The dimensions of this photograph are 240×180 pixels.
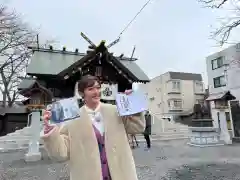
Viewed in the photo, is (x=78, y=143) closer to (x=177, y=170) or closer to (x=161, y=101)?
(x=177, y=170)

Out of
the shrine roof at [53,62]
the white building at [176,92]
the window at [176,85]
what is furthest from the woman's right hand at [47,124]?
the window at [176,85]

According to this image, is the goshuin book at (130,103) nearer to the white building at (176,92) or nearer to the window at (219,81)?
the window at (219,81)

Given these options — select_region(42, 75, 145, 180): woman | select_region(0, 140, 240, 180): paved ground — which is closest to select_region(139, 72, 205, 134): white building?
select_region(0, 140, 240, 180): paved ground

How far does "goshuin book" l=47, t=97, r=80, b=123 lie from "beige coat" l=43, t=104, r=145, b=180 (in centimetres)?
11

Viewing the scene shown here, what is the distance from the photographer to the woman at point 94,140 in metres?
1.66

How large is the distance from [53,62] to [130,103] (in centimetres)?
1498

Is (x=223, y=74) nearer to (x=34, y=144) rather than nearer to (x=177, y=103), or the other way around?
(x=177, y=103)

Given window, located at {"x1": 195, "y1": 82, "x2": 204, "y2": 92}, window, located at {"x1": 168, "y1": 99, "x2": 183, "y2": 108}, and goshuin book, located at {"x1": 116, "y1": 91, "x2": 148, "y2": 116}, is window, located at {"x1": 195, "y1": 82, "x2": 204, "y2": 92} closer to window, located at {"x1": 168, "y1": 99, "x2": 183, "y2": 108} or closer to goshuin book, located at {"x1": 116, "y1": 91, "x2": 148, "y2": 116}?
window, located at {"x1": 168, "y1": 99, "x2": 183, "y2": 108}

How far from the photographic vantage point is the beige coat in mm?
1654

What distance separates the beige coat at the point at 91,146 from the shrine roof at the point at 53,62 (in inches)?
449

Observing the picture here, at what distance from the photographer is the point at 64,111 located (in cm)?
161

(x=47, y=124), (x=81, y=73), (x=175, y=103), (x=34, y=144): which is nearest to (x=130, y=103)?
(x=47, y=124)

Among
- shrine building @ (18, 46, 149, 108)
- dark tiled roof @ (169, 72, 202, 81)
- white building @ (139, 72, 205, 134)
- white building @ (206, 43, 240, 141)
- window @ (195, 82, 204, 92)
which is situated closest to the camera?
shrine building @ (18, 46, 149, 108)

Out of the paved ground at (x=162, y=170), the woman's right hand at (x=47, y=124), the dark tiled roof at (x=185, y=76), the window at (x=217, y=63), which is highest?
the dark tiled roof at (x=185, y=76)
